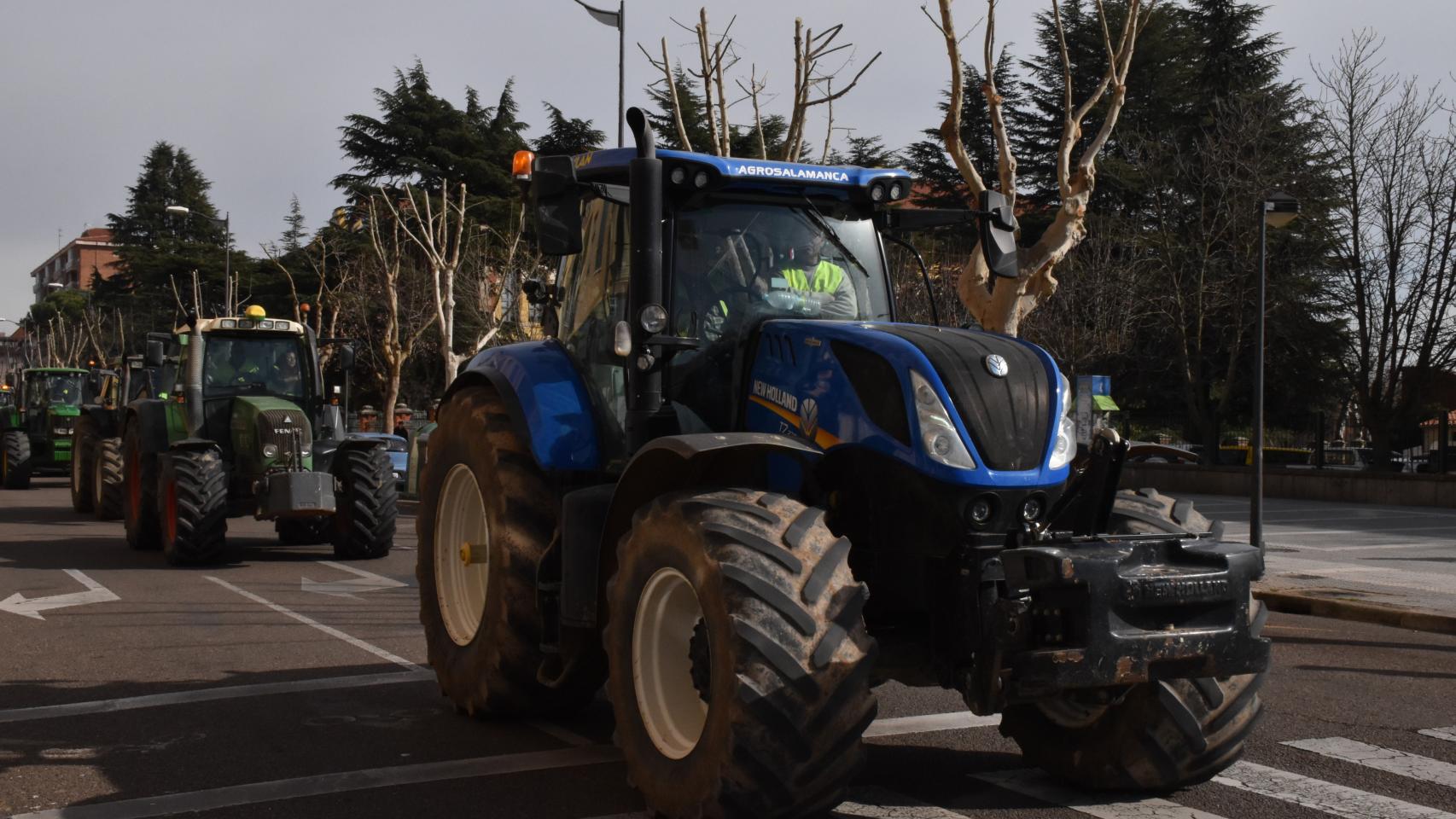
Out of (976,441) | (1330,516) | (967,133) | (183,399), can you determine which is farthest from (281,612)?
(967,133)

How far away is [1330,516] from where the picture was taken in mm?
26141

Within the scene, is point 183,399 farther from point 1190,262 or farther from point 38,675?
point 1190,262

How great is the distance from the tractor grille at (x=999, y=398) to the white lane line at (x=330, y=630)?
4734 mm

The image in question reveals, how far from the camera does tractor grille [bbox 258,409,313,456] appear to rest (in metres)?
15.6

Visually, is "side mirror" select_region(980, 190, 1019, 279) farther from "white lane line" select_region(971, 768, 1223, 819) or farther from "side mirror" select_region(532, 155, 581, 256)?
"white lane line" select_region(971, 768, 1223, 819)

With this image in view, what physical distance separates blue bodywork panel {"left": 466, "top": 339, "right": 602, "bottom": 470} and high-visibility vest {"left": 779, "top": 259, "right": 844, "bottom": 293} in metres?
1.15

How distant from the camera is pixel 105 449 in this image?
20688 mm

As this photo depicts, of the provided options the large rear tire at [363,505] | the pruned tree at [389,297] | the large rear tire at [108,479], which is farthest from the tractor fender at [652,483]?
the pruned tree at [389,297]

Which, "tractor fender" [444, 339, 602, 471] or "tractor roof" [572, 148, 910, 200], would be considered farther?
"tractor fender" [444, 339, 602, 471]

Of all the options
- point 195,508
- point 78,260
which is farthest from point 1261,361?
point 78,260

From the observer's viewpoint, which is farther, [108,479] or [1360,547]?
[108,479]

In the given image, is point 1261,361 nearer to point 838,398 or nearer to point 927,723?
point 927,723

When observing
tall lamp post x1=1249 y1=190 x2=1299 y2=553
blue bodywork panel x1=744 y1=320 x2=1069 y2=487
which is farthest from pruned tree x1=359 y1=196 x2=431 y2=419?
blue bodywork panel x1=744 y1=320 x2=1069 y2=487

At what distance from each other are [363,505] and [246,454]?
1445mm
